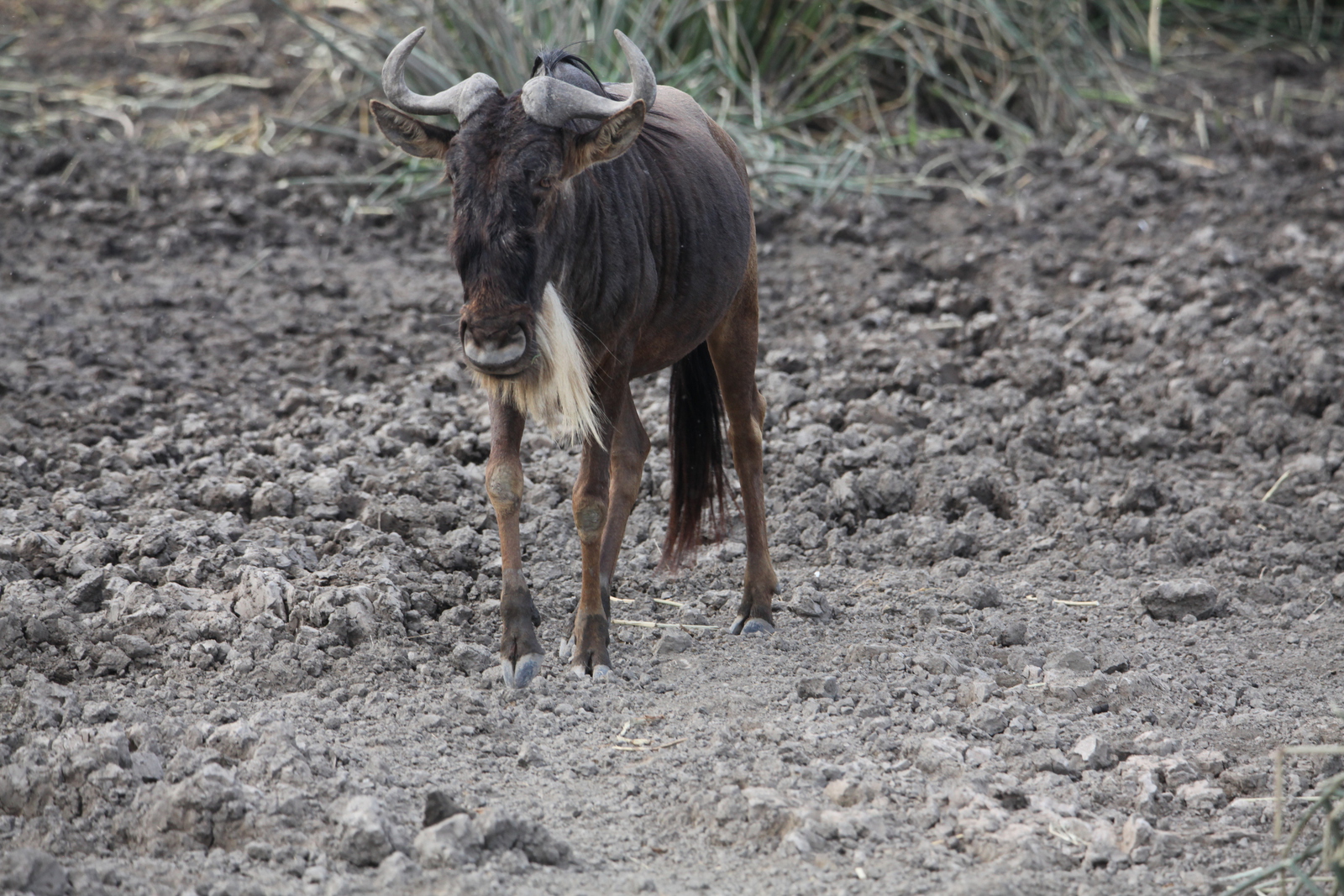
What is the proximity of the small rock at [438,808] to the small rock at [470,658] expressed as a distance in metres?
0.93

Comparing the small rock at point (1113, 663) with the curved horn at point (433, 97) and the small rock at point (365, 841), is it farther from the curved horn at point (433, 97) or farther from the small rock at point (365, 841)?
the curved horn at point (433, 97)

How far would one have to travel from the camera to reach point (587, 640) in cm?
418

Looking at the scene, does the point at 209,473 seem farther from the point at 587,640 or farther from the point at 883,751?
the point at 883,751

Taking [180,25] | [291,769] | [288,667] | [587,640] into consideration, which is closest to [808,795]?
[587,640]

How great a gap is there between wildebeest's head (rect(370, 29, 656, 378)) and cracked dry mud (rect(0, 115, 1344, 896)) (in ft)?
3.62

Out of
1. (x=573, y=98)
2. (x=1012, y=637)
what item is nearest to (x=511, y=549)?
(x=573, y=98)

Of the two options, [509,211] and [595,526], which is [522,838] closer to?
[595,526]

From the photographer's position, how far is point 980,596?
15.4 feet

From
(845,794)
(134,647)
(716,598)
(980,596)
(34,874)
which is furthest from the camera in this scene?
(716,598)

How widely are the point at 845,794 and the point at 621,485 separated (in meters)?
1.46

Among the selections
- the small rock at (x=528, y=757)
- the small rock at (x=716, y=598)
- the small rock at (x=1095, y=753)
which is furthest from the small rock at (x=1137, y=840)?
the small rock at (x=716, y=598)

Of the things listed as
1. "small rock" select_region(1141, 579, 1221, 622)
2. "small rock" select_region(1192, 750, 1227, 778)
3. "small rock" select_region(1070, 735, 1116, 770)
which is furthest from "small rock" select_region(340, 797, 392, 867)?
"small rock" select_region(1141, 579, 1221, 622)

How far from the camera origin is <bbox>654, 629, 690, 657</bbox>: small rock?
4.34 meters

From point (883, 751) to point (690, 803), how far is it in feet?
1.99
